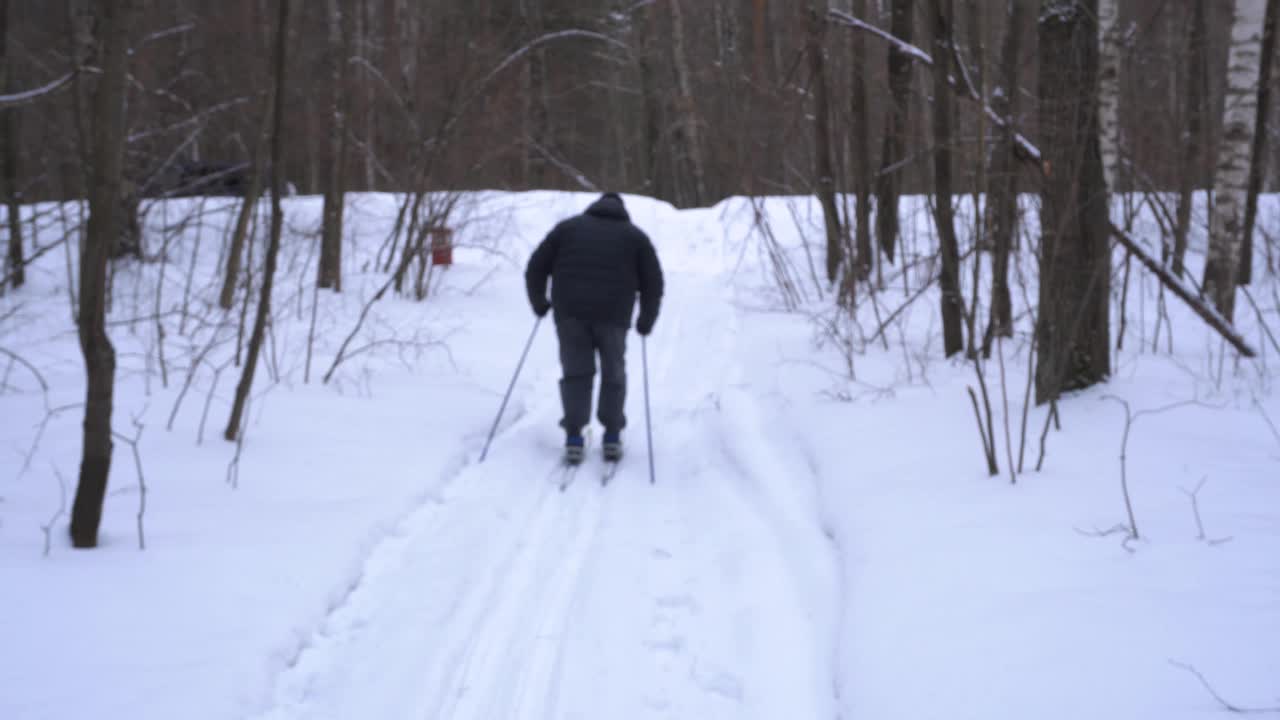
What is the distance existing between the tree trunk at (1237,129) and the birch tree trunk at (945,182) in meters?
2.39

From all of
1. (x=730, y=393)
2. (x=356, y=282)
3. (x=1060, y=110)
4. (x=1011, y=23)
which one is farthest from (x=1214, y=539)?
(x=356, y=282)

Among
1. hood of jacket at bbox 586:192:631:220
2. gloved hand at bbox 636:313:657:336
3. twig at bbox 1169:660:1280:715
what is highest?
hood of jacket at bbox 586:192:631:220

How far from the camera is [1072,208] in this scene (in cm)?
483

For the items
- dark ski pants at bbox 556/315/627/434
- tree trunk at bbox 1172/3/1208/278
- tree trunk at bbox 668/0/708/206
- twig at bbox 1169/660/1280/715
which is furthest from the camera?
tree trunk at bbox 668/0/708/206

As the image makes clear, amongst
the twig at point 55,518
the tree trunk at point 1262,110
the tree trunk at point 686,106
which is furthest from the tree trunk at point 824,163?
the tree trunk at point 686,106

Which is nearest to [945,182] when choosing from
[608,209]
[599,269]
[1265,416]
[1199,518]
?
[608,209]

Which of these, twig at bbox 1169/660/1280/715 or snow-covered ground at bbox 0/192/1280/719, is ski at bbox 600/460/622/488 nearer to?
snow-covered ground at bbox 0/192/1280/719

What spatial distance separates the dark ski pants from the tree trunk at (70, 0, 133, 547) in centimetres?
306

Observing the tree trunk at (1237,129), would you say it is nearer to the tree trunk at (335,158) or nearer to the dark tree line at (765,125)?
the dark tree line at (765,125)

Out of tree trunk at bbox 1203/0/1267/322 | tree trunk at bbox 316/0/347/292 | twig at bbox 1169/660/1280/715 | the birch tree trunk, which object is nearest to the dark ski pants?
the birch tree trunk

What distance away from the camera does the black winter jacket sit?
5.94 meters

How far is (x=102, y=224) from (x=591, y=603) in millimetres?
2386

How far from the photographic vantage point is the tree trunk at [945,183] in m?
6.14

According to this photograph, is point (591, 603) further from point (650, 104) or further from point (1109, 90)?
point (650, 104)
